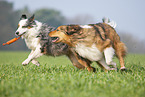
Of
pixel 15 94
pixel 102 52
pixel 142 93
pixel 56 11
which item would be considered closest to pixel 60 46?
pixel 102 52

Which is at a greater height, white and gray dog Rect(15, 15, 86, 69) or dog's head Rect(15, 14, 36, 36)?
dog's head Rect(15, 14, 36, 36)

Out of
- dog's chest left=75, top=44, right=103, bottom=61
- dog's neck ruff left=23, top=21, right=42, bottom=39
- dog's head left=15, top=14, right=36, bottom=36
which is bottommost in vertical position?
dog's chest left=75, top=44, right=103, bottom=61

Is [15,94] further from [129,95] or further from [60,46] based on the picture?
[60,46]

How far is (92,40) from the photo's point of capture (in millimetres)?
4828

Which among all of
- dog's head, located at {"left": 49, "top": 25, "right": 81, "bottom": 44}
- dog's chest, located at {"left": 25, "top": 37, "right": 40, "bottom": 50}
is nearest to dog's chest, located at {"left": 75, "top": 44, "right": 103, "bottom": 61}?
dog's head, located at {"left": 49, "top": 25, "right": 81, "bottom": 44}

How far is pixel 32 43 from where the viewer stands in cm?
593

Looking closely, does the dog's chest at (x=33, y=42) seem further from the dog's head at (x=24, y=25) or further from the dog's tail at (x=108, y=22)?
the dog's tail at (x=108, y=22)

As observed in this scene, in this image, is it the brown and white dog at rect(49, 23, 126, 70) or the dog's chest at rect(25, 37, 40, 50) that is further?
the dog's chest at rect(25, 37, 40, 50)

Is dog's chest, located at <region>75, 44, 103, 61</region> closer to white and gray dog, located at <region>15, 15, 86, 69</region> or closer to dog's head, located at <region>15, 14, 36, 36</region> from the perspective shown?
white and gray dog, located at <region>15, 15, 86, 69</region>

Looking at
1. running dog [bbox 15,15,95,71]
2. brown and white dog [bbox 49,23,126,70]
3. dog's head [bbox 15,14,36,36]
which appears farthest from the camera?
dog's head [bbox 15,14,36,36]

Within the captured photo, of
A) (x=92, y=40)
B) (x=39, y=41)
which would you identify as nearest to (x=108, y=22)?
(x=92, y=40)

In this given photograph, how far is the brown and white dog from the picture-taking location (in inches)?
189

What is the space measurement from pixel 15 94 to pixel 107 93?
5.05ft

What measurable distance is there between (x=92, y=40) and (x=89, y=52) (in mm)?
336
